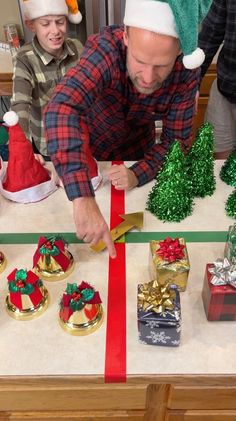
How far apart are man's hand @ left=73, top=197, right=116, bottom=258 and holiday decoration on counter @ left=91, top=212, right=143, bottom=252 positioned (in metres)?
0.07

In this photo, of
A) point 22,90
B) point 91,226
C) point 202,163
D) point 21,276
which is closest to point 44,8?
point 22,90

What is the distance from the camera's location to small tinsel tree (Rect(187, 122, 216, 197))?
1.18 meters

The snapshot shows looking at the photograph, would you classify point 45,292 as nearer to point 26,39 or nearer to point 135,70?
point 135,70

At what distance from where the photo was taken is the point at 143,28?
95 cm

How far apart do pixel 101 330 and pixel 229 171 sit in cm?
66

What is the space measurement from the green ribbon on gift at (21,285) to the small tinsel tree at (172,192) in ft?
1.44

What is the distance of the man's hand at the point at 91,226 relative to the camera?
992mm

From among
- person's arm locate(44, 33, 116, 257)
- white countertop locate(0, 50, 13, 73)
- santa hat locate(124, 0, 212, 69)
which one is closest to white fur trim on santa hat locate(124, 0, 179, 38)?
santa hat locate(124, 0, 212, 69)

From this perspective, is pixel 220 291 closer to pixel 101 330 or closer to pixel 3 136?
pixel 101 330

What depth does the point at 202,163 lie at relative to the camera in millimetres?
1194

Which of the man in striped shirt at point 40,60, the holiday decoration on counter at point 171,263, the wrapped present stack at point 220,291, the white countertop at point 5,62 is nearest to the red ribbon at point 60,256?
the holiday decoration on counter at point 171,263

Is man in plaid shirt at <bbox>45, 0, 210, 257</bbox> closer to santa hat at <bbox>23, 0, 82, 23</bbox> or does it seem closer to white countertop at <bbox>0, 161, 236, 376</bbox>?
white countertop at <bbox>0, 161, 236, 376</bbox>

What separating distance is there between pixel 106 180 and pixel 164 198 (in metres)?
0.23

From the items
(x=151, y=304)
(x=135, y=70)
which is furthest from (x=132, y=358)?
(x=135, y=70)
